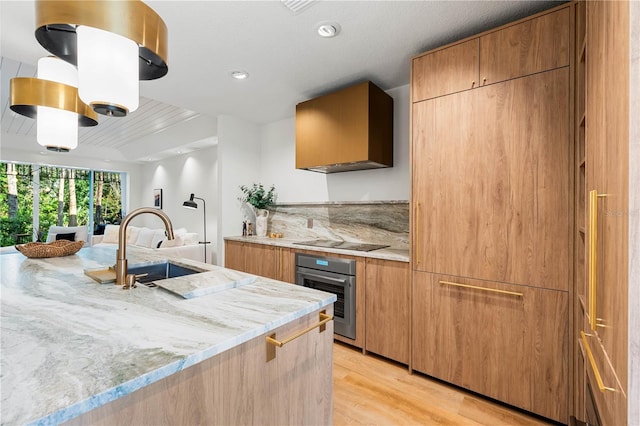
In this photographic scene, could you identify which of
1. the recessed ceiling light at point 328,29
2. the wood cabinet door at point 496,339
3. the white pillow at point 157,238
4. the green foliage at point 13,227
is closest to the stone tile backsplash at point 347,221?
the wood cabinet door at point 496,339

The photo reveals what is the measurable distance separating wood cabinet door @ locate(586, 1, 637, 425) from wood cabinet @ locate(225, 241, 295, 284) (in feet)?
7.70

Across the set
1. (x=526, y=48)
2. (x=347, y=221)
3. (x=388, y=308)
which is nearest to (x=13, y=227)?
(x=347, y=221)

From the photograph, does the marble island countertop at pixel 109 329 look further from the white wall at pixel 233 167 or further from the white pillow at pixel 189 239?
the white pillow at pixel 189 239

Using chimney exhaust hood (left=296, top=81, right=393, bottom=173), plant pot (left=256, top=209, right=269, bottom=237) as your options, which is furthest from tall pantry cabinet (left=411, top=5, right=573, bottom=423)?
plant pot (left=256, top=209, right=269, bottom=237)

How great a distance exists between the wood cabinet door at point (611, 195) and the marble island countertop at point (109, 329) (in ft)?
2.88

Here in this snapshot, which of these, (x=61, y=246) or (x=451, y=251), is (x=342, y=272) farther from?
(x=61, y=246)

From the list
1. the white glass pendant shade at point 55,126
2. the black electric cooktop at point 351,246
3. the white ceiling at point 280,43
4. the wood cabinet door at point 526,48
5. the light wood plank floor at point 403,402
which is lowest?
the light wood plank floor at point 403,402

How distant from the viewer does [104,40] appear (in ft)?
3.14

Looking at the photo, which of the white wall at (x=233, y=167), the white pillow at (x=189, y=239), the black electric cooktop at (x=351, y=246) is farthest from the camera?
the white pillow at (x=189, y=239)

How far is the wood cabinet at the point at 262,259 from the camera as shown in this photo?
3.04 metres

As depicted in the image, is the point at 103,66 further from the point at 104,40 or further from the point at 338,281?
the point at 338,281

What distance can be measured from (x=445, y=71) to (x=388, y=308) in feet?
6.01

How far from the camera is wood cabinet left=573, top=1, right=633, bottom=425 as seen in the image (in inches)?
29.4

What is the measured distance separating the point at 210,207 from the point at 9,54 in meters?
3.54
